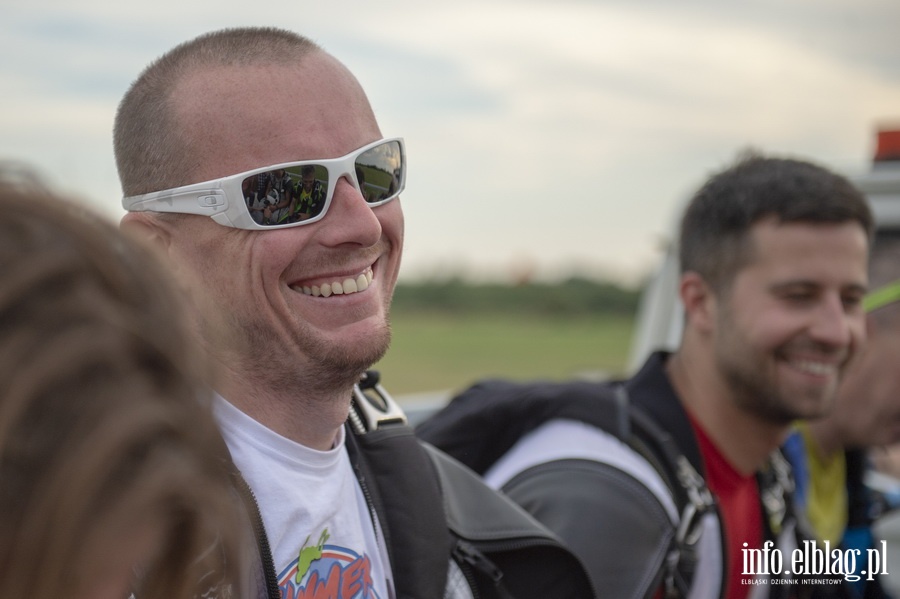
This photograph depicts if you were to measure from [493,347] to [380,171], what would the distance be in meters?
14.0

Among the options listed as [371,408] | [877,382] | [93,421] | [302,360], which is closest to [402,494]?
[371,408]

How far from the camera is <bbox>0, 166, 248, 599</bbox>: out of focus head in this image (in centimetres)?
67

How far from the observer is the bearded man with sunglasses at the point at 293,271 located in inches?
74.2

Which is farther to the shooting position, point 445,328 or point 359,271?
point 445,328

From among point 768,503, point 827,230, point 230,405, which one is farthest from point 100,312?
point 827,230

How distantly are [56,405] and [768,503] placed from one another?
3.05 m

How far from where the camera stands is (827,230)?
3508 mm

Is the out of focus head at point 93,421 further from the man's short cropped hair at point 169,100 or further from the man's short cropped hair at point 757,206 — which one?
the man's short cropped hair at point 757,206

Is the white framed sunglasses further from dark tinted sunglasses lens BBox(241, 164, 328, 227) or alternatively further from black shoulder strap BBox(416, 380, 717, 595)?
black shoulder strap BBox(416, 380, 717, 595)

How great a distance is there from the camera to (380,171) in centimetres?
204

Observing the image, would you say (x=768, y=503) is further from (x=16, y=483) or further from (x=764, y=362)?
(x=16, y=483)

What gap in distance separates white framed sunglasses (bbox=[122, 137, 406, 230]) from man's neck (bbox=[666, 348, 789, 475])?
72.3 inches

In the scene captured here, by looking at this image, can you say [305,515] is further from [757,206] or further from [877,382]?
[877,382]

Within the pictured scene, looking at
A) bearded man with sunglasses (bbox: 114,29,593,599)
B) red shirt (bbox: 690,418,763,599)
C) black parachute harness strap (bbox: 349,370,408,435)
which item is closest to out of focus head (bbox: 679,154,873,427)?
red shirt (bbox: 690,418,763,599)
